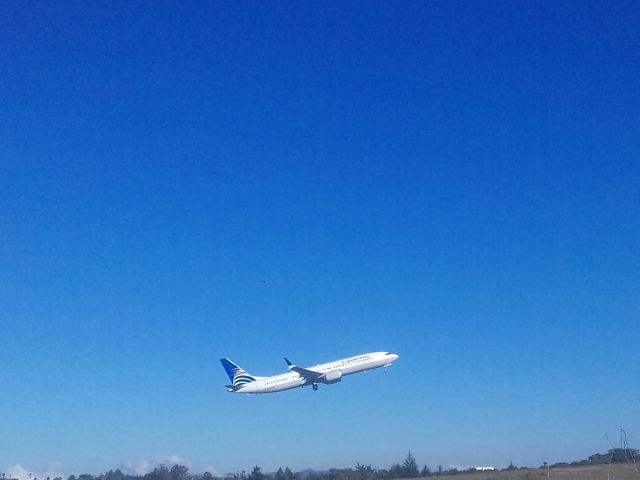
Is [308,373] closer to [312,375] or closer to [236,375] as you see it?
[312,375]

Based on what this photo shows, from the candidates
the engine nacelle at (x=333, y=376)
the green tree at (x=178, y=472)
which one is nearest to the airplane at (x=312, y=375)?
the engine nacelle at (x=333, y=376)

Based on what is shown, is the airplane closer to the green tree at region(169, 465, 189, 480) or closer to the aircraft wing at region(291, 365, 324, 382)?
the aircraft wing at region(291, 365, 324, 382)

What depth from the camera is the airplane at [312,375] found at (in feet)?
332

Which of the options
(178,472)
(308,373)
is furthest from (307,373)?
(178,472)

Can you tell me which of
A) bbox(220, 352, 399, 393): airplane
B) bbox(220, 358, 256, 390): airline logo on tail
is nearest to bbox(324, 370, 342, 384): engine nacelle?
bbox(220, 352, 399, 393): airplane

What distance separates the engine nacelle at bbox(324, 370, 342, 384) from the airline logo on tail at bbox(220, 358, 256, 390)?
48.8ft

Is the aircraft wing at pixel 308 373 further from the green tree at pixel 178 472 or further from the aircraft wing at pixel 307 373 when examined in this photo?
the green tree at pixel 178 472

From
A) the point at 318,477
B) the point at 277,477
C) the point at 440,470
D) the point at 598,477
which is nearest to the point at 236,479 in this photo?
the point at 277,477

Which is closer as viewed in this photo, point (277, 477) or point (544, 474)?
point (544, 474)

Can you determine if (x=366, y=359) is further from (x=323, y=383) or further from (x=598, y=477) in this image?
(x=598, y=477)

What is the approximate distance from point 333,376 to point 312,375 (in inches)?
140

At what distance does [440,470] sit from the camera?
71.3 meters

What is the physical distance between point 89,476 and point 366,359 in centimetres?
4444

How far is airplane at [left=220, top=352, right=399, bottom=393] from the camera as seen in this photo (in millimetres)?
101125
